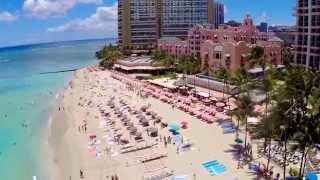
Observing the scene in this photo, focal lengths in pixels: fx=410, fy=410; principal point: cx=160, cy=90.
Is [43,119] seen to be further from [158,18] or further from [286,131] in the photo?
[158,18]

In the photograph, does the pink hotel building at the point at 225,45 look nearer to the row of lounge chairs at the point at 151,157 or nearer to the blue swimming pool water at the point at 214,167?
the row of lounge chairs at the point at 151,157

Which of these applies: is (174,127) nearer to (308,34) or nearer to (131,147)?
(131,147)

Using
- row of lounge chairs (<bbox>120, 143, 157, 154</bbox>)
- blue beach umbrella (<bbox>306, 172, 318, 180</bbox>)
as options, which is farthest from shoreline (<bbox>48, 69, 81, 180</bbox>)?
blue beach umbrella (<bbox>306, 172, 318, 180</bbox>)

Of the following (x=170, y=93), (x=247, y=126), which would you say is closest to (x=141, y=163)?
(x=247, y=126)

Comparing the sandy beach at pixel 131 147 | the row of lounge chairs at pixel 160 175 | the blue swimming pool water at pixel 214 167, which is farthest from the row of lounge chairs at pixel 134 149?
the blue swimming pool water at pixel 214 167

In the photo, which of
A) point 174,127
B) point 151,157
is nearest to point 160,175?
point 151,157

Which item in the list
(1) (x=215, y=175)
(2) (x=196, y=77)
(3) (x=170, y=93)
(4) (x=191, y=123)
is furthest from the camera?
(2) (x=196, y=77)
